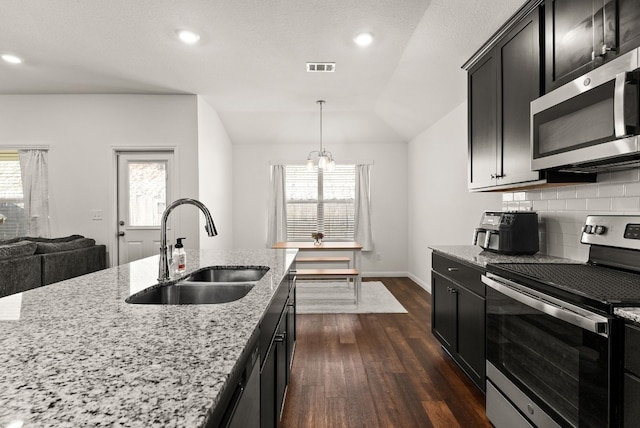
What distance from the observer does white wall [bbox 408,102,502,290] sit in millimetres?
4082

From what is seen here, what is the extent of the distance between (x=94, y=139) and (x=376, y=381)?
4411mm

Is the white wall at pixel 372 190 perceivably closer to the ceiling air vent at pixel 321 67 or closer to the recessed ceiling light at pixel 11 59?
the ceiling air vent at pixel 321 67

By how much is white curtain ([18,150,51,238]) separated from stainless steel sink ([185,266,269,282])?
3889 millimetres

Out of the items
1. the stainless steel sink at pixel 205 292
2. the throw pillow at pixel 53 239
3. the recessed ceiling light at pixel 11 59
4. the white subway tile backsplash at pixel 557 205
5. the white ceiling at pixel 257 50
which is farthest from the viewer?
the throw pillow at pixel 53 239

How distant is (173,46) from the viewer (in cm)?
333

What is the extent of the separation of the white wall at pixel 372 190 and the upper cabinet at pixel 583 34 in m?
4.63

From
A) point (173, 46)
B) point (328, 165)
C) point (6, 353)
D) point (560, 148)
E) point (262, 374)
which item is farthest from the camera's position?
point (328, 165)

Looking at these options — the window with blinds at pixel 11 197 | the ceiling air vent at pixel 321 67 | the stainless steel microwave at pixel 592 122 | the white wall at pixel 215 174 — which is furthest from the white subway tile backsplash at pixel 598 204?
the window with blinds at pixel 11 197

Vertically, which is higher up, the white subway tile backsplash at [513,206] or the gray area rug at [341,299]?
the white subway tile backsplash at [513,206]

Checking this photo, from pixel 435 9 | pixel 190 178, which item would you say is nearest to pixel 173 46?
pixel 190 178

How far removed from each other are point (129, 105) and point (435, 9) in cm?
378

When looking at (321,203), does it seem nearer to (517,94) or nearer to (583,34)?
(517,94)

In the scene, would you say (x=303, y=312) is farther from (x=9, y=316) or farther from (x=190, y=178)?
(x=9, y=316)

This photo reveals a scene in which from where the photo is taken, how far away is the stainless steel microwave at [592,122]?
1.37 meters
